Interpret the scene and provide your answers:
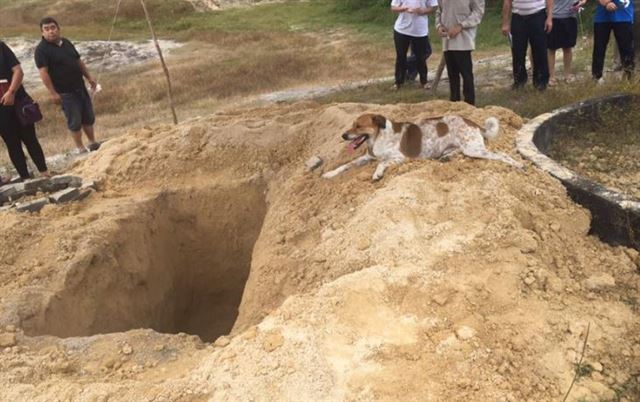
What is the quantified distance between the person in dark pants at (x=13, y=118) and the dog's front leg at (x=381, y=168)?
428 centimetres

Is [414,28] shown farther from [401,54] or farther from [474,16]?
[474,16]

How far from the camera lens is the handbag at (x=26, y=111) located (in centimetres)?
666

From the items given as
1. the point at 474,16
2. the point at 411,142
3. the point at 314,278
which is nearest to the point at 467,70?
the point at 474,16

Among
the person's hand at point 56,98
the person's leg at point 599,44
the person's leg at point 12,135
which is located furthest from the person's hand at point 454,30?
the person's leg at point 12,135

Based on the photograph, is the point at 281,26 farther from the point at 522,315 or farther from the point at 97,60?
the point at 522,315

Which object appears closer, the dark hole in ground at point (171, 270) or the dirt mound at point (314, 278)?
the dirt mound at point (314, 278)

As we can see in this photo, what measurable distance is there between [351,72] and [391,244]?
414 inches

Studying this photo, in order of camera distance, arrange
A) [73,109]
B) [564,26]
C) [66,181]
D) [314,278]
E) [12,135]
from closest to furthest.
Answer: [314,278], [66,181], [12,135], [73,109], [564,26]

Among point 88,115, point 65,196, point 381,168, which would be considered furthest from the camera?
point 88,115

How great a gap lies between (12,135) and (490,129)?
5.33 meters

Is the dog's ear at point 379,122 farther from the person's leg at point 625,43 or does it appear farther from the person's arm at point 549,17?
the person's leg at point 625,43

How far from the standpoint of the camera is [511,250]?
371 centimetres

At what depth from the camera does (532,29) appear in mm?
7016

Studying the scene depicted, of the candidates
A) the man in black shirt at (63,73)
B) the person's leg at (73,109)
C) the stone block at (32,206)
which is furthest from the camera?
the person's leg at (73,109)
